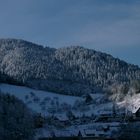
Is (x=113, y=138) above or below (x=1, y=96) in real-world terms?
below

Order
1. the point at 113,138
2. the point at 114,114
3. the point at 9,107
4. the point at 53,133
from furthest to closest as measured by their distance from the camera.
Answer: the point at 114,114, the point at 53,133, the point at 113,138, the point at 9,107

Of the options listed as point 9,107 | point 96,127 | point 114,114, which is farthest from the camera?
point 114,114

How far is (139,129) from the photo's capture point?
9475 cm

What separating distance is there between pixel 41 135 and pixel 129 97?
3817 inches

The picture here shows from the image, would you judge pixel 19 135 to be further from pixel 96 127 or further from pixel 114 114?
pixel 114 114

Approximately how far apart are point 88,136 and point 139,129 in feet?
34.2

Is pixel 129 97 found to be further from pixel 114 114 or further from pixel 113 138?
pixel 113 138

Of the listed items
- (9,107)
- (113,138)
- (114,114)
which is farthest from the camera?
(114,114)

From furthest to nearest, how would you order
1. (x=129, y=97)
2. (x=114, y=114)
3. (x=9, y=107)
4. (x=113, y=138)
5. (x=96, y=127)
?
1. (x=129, y=97)
2. (x=114, y=114)
3. (x=96, y=127)
4. (x=113, y=138)
5. (x=9, y=107)

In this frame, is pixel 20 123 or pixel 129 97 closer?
pixel 20 123

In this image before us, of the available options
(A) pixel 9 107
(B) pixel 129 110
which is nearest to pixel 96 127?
(A) pixel 9 107

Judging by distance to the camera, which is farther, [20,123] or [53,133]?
[53,133]

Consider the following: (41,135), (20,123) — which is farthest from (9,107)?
(41,135)

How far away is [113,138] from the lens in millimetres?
96062
